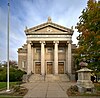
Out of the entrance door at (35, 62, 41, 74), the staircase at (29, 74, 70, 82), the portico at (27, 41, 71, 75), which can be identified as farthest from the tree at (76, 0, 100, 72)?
the entrance door at (35, 62, 41, 74)

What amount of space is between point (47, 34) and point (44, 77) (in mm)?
11290

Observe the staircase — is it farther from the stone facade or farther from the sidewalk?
the sidewalk

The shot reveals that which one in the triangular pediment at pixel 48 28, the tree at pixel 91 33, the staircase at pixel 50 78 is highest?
the triangular pediment at pixel 48 28

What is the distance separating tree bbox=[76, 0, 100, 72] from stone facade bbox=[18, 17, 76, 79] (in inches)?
908

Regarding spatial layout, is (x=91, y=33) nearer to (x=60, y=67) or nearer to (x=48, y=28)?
(x=48, y=28)

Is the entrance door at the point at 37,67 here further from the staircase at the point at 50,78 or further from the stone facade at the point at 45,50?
the staircase at the point at 50,78

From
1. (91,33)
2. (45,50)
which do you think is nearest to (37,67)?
(45,50)

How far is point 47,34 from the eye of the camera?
54.7 metres

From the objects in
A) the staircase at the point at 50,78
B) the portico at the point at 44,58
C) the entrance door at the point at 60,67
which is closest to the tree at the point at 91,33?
the staircase at the point at 50,78

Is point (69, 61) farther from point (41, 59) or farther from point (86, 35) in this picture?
point (86, 35)

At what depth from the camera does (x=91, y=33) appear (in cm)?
2350

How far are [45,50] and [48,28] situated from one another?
6.22m

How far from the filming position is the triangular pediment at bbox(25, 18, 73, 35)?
54.7 m

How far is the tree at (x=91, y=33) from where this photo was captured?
2194 centimetres
